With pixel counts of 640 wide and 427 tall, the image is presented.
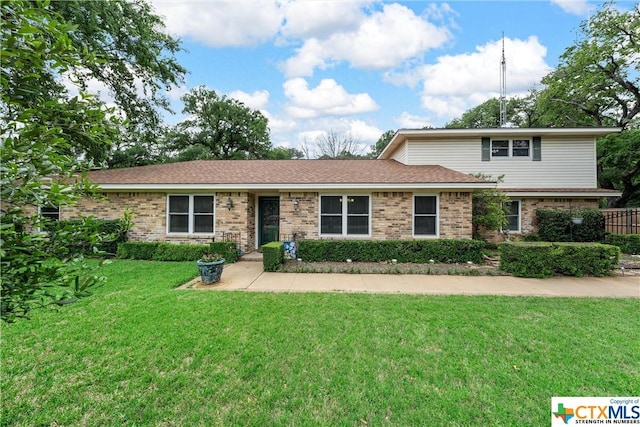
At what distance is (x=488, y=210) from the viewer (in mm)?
10070

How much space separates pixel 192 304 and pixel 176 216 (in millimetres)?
6114

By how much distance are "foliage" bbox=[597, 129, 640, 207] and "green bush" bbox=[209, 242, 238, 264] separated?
69.9 feet

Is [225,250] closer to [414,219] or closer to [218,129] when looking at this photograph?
[414,219]

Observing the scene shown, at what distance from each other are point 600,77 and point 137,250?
2632cm

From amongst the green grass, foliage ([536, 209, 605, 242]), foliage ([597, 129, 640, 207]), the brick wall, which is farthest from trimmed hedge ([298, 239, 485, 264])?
foliage ([597, 129, 640, 207])

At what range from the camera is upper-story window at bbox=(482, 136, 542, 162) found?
12.3m

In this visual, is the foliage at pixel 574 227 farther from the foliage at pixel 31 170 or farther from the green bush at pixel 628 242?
the foliage at pixel 31 170

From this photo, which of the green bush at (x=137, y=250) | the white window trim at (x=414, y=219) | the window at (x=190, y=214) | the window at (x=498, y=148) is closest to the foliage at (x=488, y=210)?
the white window trim at (x=414, y=219)

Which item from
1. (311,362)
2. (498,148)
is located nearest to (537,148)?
(498,148)

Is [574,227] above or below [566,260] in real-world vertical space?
above

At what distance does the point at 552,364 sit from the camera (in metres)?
3.08

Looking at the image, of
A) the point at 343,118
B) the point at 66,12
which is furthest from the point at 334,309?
the point at 343,118

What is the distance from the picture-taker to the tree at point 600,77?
1570 cm

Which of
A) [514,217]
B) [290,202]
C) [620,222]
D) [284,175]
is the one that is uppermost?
[284,175]
